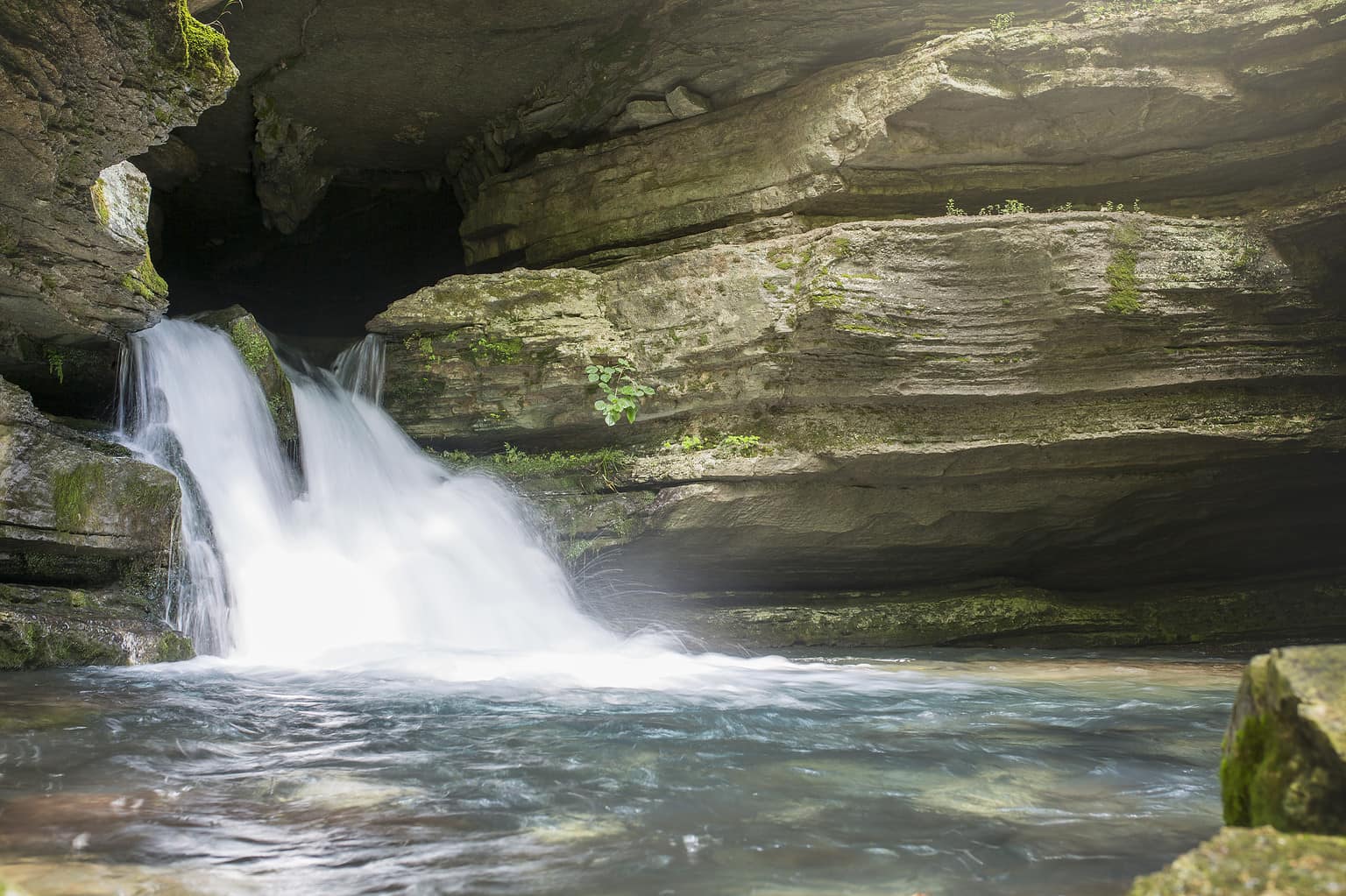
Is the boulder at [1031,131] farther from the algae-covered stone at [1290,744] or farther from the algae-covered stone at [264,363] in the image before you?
the algae-covered stone at [1290,744]

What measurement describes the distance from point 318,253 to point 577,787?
1346cm

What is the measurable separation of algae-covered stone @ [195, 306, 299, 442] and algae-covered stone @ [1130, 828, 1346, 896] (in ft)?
29.3

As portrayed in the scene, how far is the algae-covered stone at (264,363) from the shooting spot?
9.25 meters

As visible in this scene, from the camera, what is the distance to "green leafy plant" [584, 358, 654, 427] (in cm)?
908

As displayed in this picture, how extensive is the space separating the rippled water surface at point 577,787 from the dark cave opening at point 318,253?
32.1 ft

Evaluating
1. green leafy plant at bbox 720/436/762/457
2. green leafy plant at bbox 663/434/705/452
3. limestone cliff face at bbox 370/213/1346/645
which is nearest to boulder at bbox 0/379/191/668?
limestone cliff face at bbox 370/213/1346/645

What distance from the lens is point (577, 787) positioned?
143 inches

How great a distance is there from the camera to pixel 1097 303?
8.35 metres

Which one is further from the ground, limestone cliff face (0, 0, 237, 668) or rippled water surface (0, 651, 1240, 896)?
limestone cliff face (0, 0, 237, 668)

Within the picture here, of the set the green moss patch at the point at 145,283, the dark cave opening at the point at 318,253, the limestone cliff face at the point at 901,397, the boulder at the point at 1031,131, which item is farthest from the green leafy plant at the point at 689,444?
the dark cave opening at the point at 318,253

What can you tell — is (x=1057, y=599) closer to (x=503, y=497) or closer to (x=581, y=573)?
(x=581, y=573)

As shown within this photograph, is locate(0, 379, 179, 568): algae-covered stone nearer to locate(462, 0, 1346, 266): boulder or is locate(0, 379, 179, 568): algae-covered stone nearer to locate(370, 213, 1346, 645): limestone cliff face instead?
locate(370, 213, 1346, 645): limestone cliff face

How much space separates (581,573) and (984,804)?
644cm

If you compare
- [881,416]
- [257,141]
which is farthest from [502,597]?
[257,141]
